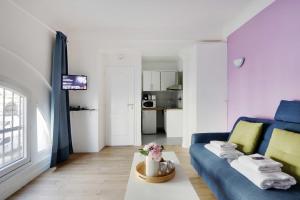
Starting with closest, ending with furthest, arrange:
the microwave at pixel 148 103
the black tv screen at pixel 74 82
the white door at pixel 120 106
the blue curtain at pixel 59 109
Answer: the blue curtain at pixel 59 109
the black tv screen at pixel 74 82
the white door at pixel 120 106
the microwave at pixel 148 103

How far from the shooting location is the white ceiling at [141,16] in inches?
108

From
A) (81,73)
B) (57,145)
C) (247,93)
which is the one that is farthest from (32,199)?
(247,93)

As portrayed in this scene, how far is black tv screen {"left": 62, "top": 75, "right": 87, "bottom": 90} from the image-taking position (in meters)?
3.35

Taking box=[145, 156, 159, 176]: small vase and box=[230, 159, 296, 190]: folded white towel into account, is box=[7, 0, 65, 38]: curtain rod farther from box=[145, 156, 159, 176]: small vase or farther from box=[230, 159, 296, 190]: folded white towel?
box=[230, 159, 296, 190]: folded white towel

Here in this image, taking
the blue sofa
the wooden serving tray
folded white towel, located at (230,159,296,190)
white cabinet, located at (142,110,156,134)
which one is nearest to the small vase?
the wooden serving tray

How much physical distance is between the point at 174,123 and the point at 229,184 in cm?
372

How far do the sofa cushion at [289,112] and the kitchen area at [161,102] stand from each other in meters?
3.26

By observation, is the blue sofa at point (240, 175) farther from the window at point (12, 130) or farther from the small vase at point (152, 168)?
the window at point (12, 130)

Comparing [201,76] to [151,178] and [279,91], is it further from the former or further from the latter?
[151,178]

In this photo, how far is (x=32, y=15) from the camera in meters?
2.65

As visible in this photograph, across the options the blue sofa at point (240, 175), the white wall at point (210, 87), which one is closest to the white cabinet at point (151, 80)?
the white wall at point (210, 87)

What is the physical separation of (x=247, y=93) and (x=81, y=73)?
3.16 metres

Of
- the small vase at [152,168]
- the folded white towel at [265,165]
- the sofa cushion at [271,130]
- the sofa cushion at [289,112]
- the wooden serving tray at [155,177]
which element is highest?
the sofa cushion at [289,112]

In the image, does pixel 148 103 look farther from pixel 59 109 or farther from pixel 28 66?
pixel 28 66
